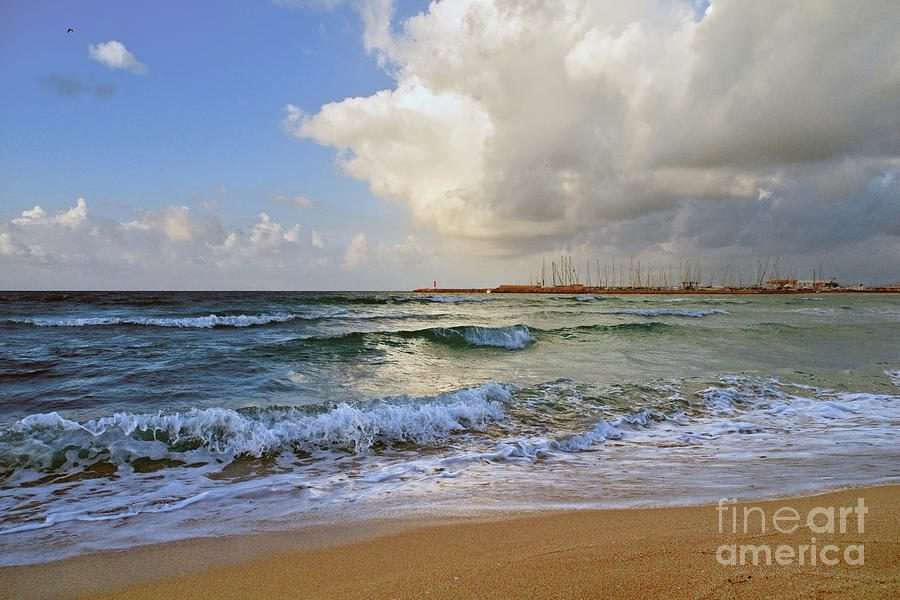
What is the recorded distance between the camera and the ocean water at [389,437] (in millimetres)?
3881

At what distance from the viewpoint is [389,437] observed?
6.30 metres

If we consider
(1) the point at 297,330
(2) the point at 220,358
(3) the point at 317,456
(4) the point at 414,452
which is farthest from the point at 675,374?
(1) the point at 297,330

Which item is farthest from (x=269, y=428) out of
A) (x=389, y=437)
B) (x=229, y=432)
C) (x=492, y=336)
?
(x=492, y=336)

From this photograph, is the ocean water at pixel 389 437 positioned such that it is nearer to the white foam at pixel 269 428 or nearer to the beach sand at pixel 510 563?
the white foam at pixel 269 428

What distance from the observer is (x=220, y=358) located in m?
12.3

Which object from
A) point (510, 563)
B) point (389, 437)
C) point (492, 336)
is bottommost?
point (389, 437)

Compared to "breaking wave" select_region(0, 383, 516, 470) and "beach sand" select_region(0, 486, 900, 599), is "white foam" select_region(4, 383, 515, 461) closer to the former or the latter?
"breaking wave" select_region(0, 383, 516, 470)

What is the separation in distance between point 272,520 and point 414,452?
2350 millimetres

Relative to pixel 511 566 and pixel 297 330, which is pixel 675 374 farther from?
pixel 297 330

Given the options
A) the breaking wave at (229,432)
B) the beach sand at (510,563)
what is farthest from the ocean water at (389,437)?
the beach sand at (510,563)

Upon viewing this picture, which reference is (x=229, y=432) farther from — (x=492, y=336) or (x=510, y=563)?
(x=492, y=336)

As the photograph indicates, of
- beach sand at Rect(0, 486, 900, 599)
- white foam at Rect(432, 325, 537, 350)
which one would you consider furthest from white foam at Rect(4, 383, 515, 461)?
white foam at Rect(432, 325, 537, 350)

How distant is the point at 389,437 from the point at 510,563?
3.95 meters

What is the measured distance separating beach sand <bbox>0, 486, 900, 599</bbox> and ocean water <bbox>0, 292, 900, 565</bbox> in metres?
0.35
